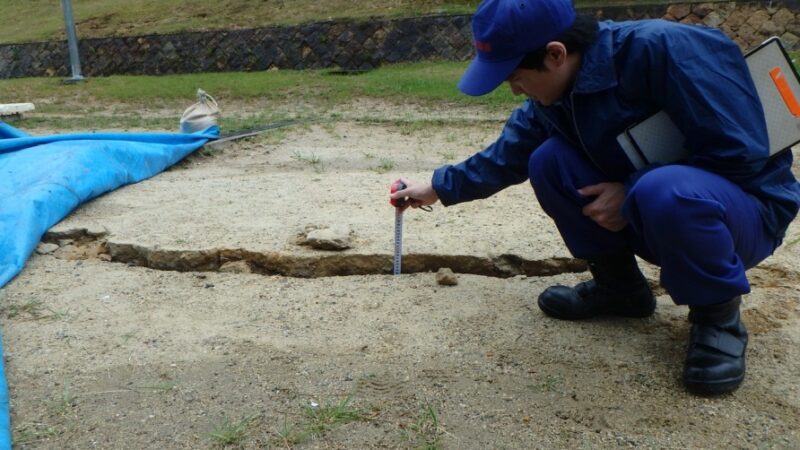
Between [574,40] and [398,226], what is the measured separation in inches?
37.1

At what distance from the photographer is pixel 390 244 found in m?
2.88

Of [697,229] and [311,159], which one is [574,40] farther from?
[311,159]

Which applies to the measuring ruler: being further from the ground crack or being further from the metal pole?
the metal pole

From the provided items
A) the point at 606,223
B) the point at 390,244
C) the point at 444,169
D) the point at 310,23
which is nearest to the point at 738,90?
the point at 606,223

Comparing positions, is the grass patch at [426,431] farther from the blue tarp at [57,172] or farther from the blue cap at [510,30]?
the blue tarp at [57,172]

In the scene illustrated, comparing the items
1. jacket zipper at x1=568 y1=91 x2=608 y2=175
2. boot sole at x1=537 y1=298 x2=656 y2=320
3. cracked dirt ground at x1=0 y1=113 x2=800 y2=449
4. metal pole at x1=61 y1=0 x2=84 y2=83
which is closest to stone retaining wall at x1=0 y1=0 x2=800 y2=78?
metal pole at x1=61 y1=0 x2=84 y2=83

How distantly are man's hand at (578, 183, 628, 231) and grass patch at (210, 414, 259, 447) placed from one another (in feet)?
3.22

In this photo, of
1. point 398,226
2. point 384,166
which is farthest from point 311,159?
point 398,226

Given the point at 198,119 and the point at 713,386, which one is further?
the point at 198,119

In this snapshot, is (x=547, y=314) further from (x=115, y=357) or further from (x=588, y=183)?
(x=115, y=357)

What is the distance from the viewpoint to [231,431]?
1771mm

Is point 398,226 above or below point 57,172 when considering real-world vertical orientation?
above

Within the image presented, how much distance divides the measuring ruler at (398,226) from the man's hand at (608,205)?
63cm

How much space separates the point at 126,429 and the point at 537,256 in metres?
1.50
